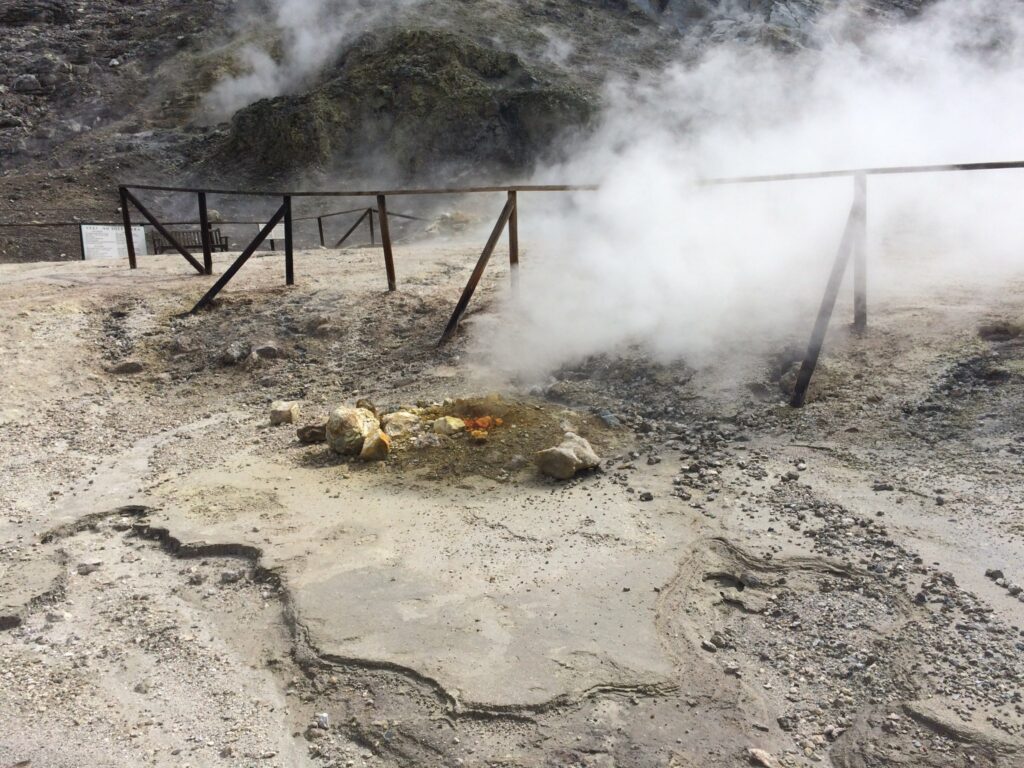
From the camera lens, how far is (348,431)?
409 centimetres

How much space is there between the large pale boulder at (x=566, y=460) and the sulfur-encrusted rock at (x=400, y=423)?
0.89m

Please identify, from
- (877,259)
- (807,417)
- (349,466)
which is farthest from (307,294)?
(877,259)

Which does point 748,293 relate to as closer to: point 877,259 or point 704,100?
point 877,259

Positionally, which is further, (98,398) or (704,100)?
(704,100)

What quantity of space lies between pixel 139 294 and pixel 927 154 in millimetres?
8117

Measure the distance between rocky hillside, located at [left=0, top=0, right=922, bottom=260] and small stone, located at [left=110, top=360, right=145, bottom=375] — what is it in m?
12.3

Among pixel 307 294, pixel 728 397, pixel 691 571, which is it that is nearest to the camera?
pixel 691 571

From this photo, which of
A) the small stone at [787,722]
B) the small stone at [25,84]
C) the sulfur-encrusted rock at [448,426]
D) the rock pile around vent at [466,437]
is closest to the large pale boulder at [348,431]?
the rock pile around vent at [466,437]

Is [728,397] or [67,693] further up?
[728,397]

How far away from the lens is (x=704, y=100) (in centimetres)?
1619

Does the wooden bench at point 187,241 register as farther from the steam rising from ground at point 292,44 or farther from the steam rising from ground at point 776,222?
the steam rising from ground at point 292,44

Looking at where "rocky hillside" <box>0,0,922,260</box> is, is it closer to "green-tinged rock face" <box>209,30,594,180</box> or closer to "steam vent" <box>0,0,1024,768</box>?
"green-tinged rock face" <box>209,30,594,180</box>

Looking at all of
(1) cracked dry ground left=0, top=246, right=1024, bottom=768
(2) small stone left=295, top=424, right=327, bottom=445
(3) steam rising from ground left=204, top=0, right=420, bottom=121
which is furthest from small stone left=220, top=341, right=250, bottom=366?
(3) steam rising from ground left=204, top=0, right=420, bottom=121

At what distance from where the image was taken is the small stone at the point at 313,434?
434 centimetres
